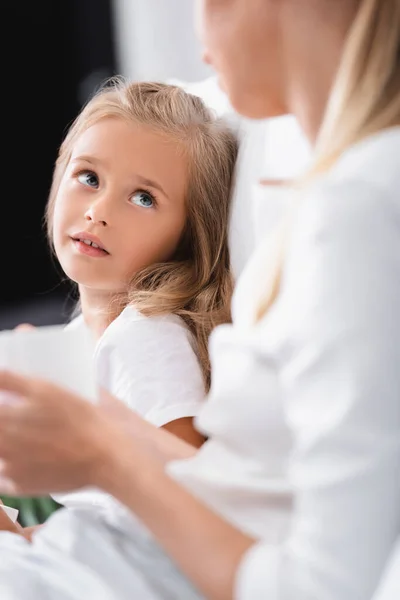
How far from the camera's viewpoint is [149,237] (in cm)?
124

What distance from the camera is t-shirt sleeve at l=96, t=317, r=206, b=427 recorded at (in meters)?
1.10

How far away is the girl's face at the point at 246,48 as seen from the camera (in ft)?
2.51

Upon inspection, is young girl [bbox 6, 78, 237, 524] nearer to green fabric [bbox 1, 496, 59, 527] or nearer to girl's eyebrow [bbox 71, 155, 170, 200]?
girl's eyebrow [bbox 71, 155, 170, 200]

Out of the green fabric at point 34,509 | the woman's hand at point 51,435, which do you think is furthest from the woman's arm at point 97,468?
the green fabric at point 34,509

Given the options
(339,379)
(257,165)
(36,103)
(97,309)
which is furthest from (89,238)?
(36,103)

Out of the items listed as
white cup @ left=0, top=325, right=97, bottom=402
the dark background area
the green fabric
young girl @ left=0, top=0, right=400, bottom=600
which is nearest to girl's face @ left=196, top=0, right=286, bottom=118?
young girl @ left=0, top=0, right=400, bottom=600

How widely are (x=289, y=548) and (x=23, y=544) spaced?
1.17 ft

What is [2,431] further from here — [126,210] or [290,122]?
[290,122]

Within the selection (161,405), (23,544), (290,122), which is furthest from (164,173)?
(23,544)

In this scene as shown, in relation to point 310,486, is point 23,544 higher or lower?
lower

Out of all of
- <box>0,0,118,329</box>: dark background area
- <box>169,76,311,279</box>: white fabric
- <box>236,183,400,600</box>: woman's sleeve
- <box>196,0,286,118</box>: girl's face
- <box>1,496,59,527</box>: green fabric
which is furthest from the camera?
<box>0,0,118,329</box>: dark background area

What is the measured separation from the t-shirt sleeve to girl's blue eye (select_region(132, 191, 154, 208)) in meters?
0.15

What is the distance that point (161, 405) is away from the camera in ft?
3.58

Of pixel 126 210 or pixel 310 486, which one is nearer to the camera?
pixel 310 486
